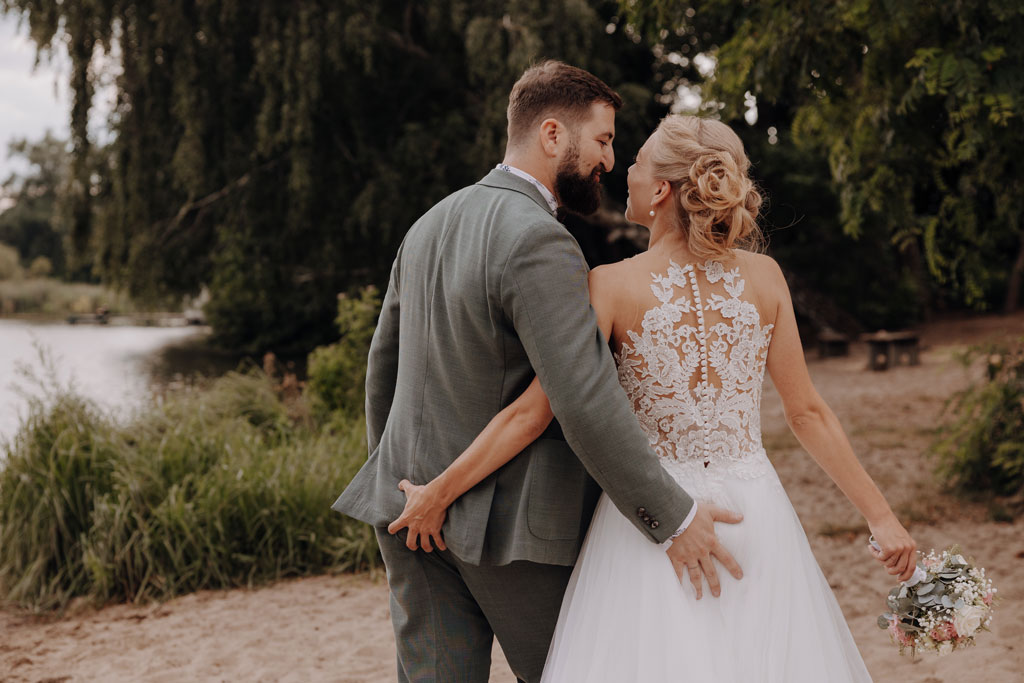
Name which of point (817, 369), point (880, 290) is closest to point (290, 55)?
point (817, 369)

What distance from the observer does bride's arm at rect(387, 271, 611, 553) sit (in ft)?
6.42

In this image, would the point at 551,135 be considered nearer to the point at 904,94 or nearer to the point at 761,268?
the point at 761,268

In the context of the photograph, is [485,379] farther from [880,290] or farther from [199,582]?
[880,290]

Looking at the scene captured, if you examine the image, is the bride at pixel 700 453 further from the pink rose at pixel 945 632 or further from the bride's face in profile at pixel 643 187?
the pink rose at pixel 945 632

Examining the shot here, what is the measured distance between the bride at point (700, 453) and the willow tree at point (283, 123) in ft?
34.7


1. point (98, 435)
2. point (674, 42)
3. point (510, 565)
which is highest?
point (674, 42)

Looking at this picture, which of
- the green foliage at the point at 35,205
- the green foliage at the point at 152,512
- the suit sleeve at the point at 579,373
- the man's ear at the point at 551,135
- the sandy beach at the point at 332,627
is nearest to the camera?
the suit sleeve at the point at 579,373

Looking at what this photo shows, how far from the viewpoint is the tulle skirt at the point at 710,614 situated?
196cm

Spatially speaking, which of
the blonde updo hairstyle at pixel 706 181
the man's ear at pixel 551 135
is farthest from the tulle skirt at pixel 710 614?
the man's ear at pixel 551 135

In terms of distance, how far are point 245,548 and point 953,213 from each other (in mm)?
5240

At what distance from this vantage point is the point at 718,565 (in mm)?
2051

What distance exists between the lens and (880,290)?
21875 mm

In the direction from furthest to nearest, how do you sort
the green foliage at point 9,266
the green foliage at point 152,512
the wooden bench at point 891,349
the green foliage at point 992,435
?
the green foliage at point 9,266, the wooden bench at point 891,349, the green foliage at point 992,435, the green foliage at point 152,512

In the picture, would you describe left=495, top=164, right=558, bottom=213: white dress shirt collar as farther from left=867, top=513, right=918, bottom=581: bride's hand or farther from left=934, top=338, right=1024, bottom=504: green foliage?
left=934, top=338, right=1024, bottom=504: green foliage
